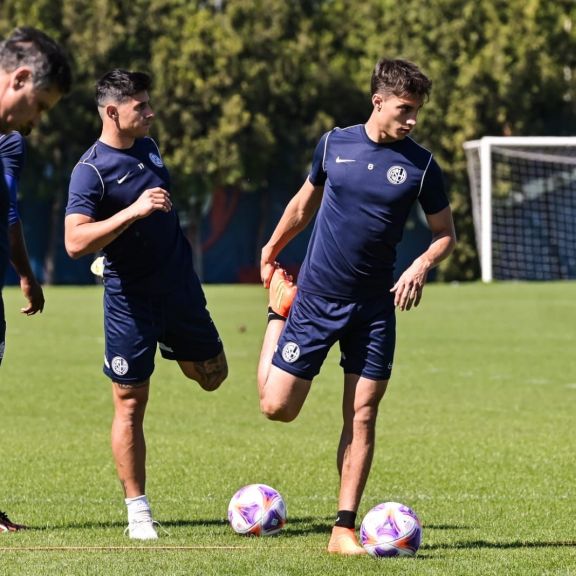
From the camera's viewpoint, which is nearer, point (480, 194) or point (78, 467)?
point (78, 467)

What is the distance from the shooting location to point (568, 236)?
45594 mm

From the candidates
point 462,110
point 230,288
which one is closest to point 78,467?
point 230,288

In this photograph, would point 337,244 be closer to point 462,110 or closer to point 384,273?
point 384,273

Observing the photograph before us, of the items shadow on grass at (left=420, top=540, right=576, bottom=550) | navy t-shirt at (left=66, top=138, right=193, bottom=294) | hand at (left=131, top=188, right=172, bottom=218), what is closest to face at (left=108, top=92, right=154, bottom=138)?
navy t-shirt at (left=66, top=138, right=193, bottom=294)

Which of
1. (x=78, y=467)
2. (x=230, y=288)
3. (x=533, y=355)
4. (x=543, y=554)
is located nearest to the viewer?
(x=543, y=554)

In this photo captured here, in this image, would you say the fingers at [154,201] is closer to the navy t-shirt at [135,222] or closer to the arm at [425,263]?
the navy t-shirt at [135,222]

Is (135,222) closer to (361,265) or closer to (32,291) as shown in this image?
(32,291)

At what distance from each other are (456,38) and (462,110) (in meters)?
2.71

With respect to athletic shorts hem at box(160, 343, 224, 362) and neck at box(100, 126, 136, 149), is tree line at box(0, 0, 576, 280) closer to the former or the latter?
athletic shorts hem at box(160, 343, 224, 362)

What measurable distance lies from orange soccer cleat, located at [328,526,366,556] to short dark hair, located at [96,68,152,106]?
267 centimetres

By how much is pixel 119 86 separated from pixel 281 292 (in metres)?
1.70

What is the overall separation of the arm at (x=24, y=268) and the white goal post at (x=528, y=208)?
114 feet

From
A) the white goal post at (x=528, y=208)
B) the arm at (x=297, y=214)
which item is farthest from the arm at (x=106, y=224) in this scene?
the white goal post at (x=528, y=208)

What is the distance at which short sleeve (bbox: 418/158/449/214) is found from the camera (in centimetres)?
739
